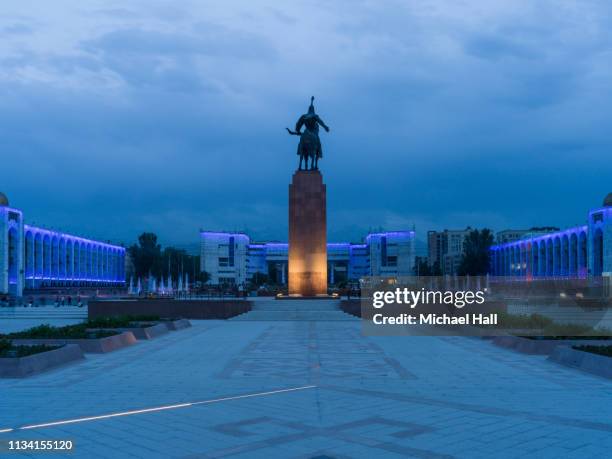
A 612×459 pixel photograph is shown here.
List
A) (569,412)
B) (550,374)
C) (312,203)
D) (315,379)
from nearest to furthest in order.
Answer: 1. (569,412)
2. (315,379)
3. (550,374)
4. (312,203)

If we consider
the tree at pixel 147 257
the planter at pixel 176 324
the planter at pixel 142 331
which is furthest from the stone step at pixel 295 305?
the tree at pixel 147 257

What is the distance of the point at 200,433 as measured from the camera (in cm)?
646

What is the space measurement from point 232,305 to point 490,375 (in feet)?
59.4

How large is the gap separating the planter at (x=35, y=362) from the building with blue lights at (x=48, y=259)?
48.9 meters

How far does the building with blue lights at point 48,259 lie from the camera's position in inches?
2328

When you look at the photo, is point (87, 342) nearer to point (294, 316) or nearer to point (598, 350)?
point (598, 350)

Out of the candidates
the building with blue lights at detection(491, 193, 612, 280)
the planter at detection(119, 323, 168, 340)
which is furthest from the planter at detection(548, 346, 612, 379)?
the building with blue lights at detection(491, 193, 612, 280)

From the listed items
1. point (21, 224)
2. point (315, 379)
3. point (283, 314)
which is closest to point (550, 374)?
point (315, 379)

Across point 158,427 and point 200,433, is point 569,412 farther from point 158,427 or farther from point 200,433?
point 158,427

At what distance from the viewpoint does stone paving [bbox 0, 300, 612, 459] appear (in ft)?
19.6

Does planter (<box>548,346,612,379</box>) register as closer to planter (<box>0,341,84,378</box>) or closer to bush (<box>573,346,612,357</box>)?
bush (<box>573,346,612,357</box>)

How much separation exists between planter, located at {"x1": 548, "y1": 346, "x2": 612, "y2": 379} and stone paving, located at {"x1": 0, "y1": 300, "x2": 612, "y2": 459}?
1.03ft

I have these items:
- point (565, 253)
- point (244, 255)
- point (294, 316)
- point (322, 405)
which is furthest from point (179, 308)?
point (244, 255)

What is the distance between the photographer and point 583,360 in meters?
11.1
